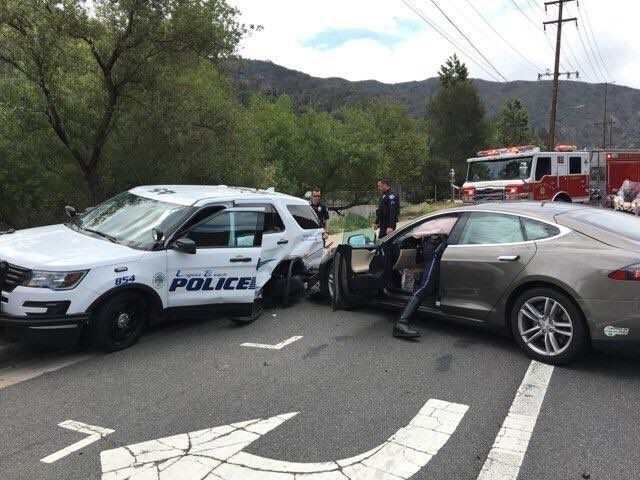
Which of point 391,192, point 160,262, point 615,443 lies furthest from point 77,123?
point 615,443

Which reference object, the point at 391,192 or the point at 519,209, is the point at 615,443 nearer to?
the point at 519,209

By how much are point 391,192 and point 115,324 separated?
6.19 metres

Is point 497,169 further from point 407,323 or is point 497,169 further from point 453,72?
point 453,72

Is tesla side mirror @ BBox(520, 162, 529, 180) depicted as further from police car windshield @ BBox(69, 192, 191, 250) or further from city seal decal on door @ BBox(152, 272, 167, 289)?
city seal decal on door @ BBox(152, 272, 167, 289)

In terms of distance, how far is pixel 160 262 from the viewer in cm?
574

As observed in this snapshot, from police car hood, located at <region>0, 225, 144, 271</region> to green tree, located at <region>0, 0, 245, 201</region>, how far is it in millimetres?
6013

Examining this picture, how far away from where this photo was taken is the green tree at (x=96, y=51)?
415 inches

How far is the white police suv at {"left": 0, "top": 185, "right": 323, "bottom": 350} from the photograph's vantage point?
5000mm

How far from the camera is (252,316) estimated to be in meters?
6.82

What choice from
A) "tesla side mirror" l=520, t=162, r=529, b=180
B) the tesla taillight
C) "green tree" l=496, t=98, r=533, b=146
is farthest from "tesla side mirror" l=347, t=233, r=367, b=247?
"green tree" l=496, t=98, r=533, b=146

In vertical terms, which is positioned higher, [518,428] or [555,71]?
[555,71]

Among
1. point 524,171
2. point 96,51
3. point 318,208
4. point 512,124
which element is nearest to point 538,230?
point 318,208

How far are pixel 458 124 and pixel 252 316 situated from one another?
73.6m

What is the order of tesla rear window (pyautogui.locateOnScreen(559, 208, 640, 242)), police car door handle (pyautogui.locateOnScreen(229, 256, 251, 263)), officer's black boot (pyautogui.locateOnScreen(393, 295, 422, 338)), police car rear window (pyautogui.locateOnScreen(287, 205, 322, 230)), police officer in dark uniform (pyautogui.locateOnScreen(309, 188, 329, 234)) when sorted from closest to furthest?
tesla rear window (pyautogui.locateOnScreen(559, 208, 640, 242))
officer's black boot (pyautogui.locateOnScreen(393, 295, 422, 338))
police car door handle (pyautogui.locateOnScreen(229, 256, 251, 263))
police car rear window (pyautogui.locateOnScreen(287, 205, 322, 230))
police officer in dark uniform (pyautogui.locateOnScreen(309, 188, 329, 234))
